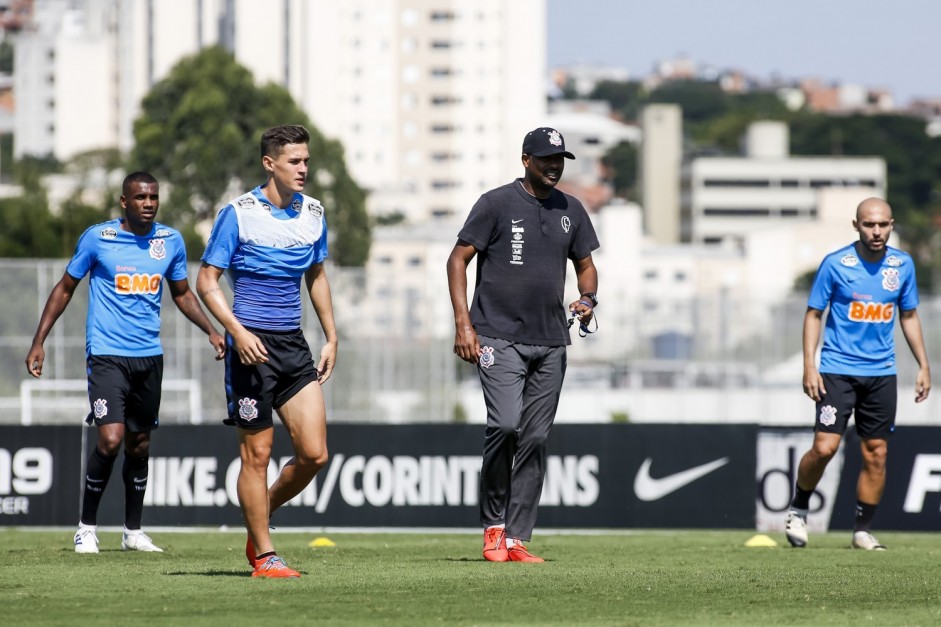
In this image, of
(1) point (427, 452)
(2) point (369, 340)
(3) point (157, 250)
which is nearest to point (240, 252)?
(3) point (157, 250)

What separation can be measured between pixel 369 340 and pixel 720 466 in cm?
1294

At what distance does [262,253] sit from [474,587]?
181 centimetres

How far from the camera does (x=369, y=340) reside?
2697 cm

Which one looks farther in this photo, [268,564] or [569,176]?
[569,176]

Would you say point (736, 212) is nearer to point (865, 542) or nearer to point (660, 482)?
point (660, 482)

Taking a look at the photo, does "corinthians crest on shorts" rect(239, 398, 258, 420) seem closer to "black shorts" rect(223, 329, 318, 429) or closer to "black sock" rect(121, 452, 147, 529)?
"black shorts" rect(223, 329, 318, 429)

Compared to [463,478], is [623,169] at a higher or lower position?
higher

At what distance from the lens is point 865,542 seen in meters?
10.7

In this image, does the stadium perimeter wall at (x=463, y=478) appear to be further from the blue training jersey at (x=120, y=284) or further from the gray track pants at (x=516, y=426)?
the gray track pants at (x=516, y=426)

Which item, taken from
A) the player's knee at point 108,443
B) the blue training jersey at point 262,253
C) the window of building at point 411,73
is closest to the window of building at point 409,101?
the window of building at point 411,73

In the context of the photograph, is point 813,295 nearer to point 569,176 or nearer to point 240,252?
point 240,252

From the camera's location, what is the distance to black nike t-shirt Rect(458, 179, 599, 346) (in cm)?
879

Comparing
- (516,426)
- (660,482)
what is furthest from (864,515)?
(660,482)

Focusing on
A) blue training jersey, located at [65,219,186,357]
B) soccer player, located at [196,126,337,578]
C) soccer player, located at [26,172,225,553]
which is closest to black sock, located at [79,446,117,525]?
soccer player, located at [26,172,225,553]
